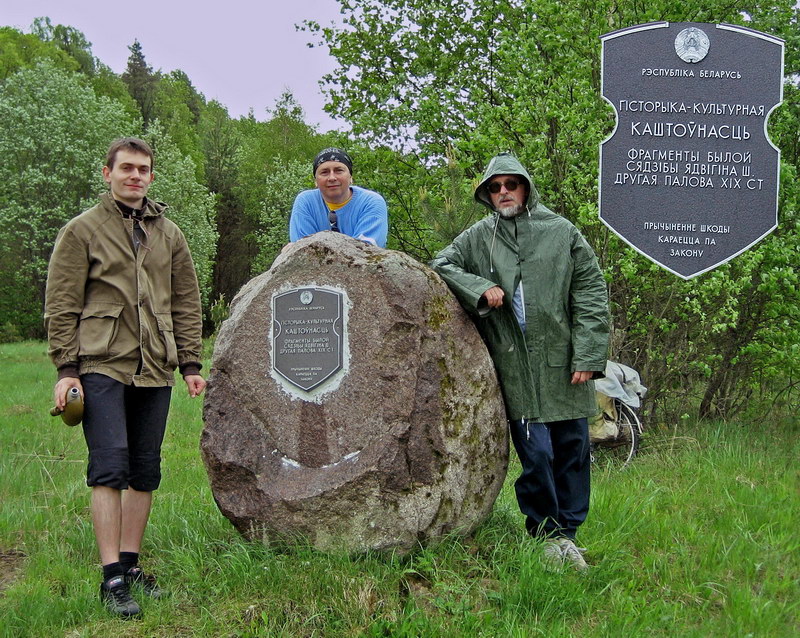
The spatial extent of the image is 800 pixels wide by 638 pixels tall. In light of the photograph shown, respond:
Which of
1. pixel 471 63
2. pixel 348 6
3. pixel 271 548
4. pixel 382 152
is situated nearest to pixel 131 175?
pixel 271 548

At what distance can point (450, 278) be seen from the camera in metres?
4.13

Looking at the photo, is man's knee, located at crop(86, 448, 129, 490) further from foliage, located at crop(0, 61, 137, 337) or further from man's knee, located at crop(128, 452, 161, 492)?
foliage, located at crop(0, 61, 137, 337)

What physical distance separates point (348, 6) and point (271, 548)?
11.1m

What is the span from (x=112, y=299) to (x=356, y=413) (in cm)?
133

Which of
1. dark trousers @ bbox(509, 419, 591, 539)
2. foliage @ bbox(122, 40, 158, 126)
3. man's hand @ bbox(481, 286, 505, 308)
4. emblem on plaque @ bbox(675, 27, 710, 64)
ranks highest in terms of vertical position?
foliage @ bbox(122, 40, 158, 126)

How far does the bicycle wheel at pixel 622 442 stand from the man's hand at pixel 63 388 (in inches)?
165

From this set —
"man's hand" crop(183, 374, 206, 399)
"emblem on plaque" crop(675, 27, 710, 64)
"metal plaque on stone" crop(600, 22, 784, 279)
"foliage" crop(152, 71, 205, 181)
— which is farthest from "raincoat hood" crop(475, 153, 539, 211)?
"foliage" crop(152, 71, 205, 181)

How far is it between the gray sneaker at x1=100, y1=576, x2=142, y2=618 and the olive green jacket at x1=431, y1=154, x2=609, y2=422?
212 cm

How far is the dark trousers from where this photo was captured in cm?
392

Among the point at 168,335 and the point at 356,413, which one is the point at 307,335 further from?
the point at 168,335

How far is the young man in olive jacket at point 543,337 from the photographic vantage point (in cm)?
391

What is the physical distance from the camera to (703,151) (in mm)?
5906

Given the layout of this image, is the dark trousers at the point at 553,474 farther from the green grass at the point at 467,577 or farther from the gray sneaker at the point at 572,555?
the green grass at the point at 467,577

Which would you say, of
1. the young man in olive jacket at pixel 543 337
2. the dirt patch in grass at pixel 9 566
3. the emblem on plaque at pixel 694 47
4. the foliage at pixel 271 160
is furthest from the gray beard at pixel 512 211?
the foliage at pixel 271 160
